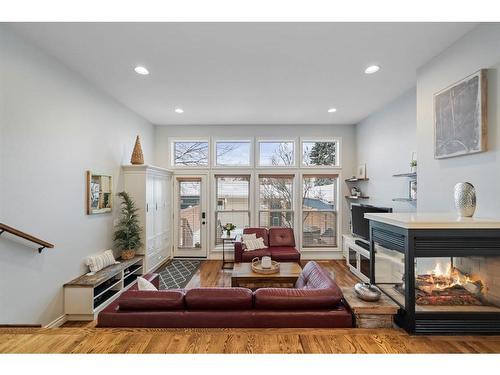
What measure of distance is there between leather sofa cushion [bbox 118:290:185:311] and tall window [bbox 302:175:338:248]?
13.7 ft

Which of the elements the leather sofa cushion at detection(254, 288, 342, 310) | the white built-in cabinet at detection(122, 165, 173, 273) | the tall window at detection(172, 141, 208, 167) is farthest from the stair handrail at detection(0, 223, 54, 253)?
the tall window at detection(172, 141, 208, 167)

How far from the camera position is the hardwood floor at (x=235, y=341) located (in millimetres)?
1510

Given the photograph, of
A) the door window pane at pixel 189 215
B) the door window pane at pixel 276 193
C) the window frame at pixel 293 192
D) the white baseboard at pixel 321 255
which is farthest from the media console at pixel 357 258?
the door window pane at pixel 189 215

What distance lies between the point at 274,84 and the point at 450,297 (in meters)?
3.07

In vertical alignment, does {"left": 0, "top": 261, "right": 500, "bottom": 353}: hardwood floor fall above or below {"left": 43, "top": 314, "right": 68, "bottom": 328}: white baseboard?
above

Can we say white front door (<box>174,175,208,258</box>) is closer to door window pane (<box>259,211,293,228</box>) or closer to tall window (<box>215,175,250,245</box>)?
tall window (<box>215,175,250,245</box>)

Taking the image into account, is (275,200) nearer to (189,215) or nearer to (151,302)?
(189,215)

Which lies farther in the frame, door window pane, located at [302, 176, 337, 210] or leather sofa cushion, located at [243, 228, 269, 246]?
door window pane, located at [302, 176, 337, 210]

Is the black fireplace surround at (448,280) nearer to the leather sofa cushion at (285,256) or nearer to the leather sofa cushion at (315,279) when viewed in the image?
the leather sofa cushion at (315,279)

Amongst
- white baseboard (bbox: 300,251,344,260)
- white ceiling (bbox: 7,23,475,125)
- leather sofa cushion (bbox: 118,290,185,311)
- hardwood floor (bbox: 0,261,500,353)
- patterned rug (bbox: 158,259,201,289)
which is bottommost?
patterned rug (bbox: 158,259,201,289)

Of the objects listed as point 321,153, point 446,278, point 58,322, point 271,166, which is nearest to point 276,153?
point 271,166

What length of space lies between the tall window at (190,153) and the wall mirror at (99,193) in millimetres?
2032

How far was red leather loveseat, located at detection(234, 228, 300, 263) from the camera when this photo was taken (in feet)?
14.3
